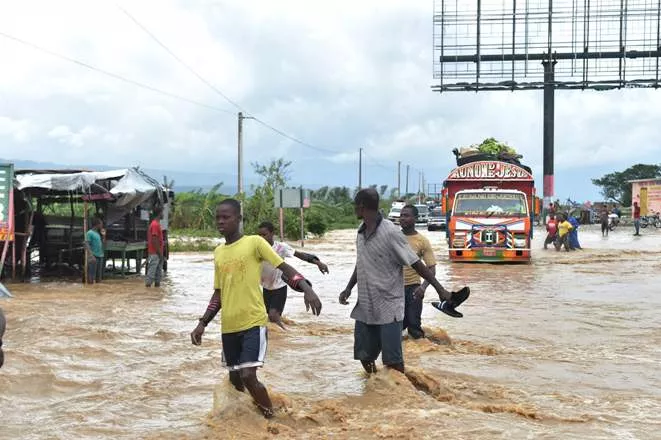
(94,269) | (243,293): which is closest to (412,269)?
(243,293)

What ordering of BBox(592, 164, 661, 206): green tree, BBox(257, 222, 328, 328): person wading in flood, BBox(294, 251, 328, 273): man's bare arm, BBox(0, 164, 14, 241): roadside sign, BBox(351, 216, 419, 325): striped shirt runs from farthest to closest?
1. BBox(592, 164, 661, 206): green tree
2. BBox(0, 164, 14, 241): roadside sign
3. BBox(257, 222, 328, 328): person wading in flood
4. BBox(294, 251, 328, 273): man's bare arm
5. BBox(351, 216, 419, 325): striped shirt

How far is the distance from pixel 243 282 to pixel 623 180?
79.1 m

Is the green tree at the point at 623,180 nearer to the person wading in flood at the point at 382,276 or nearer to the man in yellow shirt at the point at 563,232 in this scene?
the man in yellow shirt at the point at 563,232

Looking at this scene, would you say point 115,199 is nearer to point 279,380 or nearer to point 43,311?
point 43,311

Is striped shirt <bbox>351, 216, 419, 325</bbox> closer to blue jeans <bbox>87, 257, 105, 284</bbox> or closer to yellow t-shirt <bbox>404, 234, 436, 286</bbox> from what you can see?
yellow t-shirt <bbox>404, 234, 436, 286</bbox>

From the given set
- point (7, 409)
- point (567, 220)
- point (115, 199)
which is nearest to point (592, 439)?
point (7, 409)

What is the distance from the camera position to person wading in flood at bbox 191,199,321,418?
5.60 metres

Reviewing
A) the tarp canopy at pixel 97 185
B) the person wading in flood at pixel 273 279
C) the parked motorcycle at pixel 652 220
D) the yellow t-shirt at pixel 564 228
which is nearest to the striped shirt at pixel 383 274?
the person wading in flood at pixel 273 279

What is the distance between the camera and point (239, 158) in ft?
107

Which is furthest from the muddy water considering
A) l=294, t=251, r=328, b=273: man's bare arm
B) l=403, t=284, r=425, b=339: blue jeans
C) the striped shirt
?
l=294, t=251, r=328, b=273: man's bare arm

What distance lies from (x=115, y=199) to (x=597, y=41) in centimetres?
3836

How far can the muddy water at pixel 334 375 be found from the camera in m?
5.98

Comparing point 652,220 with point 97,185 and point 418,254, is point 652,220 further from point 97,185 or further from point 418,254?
point 418,254

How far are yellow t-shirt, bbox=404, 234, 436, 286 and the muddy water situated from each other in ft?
2.72
